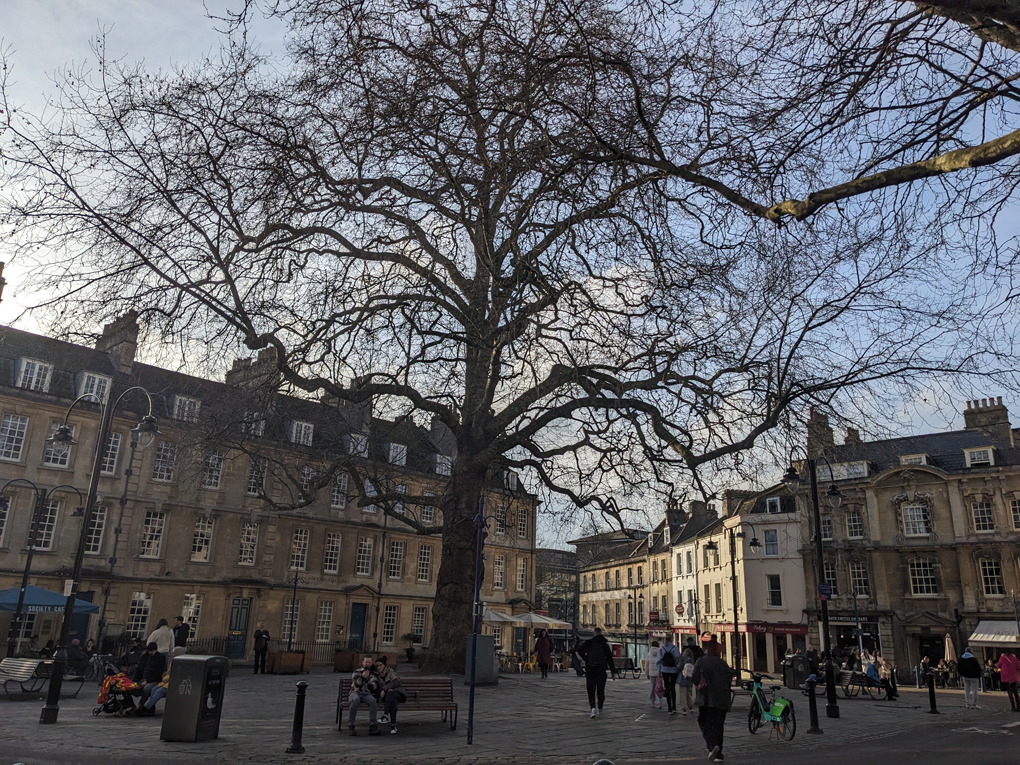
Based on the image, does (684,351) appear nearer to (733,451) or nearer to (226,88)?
(733,451)

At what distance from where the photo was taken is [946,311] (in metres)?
10.1

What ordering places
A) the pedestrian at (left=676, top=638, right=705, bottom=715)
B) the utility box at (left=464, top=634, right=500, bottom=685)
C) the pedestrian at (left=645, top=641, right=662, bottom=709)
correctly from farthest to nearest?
the utility box at (left=464, top=634, right=500, bottom=685)
the pedestrian at (left=645, top=641, right=662, bottom=709)
the pedestrian at (left=676, top=638, right=705, bottom=715)

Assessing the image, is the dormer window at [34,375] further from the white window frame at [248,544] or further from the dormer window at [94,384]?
the white window frame at [248,544]

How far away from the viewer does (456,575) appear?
17.5 m

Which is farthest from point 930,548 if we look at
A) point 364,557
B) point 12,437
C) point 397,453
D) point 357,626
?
point 12,437

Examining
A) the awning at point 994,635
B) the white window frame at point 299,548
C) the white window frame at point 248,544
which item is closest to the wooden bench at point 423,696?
the white window frame at point 248,544

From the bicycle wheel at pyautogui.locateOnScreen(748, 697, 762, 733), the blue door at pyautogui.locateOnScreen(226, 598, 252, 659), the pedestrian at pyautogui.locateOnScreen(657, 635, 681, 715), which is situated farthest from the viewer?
the blue door at pyautogui.locateOnScreen(226, 598, 252, 659)

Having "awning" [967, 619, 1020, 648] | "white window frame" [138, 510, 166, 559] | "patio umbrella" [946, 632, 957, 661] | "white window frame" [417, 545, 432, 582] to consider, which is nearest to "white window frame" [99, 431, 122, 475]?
"white window frame" [138, 510, 166, 559]

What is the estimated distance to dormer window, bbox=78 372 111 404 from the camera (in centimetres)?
3416

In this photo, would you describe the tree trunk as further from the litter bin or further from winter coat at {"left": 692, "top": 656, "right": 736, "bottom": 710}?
winter coat at {"left": 692, "top": 656, "right": 736, "bottom": 710}

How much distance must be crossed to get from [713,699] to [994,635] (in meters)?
37.8

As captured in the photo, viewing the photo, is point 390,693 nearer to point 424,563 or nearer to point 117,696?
point 117,696

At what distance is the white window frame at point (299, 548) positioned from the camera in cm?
→ 3922

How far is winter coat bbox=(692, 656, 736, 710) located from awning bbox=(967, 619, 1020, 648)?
118ft
